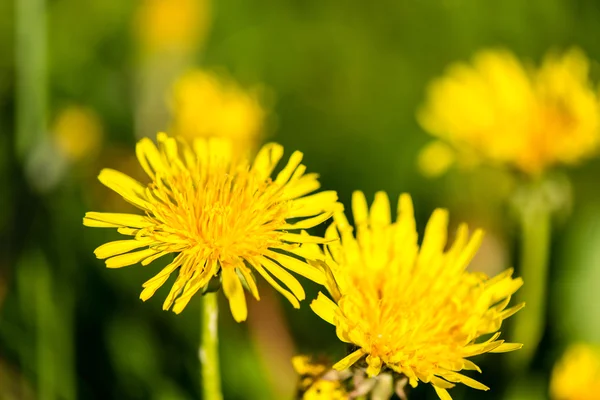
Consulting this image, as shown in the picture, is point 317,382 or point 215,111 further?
point 215,111

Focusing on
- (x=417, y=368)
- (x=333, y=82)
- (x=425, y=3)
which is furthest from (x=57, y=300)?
(x=425, y=3)

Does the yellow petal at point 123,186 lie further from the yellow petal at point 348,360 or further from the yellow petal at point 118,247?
the yellow petal at point 348,360

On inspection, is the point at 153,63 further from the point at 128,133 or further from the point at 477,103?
the point at 477,103

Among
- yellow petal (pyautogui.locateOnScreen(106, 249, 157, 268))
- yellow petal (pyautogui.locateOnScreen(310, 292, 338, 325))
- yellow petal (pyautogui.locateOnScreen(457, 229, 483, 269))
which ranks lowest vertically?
yellow petal (pyautogui.locateOnScreen(457, 229, 483, 269))

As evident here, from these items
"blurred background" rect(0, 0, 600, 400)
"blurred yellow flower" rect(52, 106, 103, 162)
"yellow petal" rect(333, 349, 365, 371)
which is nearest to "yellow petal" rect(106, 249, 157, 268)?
"yellow petal" rect(333, 349, 365, 371)

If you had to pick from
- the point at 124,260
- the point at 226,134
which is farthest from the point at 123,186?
the point at 226,134

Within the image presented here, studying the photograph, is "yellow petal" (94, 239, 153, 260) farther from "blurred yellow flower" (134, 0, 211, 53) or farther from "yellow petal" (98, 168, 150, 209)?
"blurred yellow flower" (134, 0, 211, 53)

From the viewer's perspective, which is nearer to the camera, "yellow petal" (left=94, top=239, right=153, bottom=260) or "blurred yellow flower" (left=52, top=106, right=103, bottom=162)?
"yellow petal" (left=94, top=239, right=153, bottom=260)

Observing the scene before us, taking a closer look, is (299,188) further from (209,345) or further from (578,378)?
(578,378)
